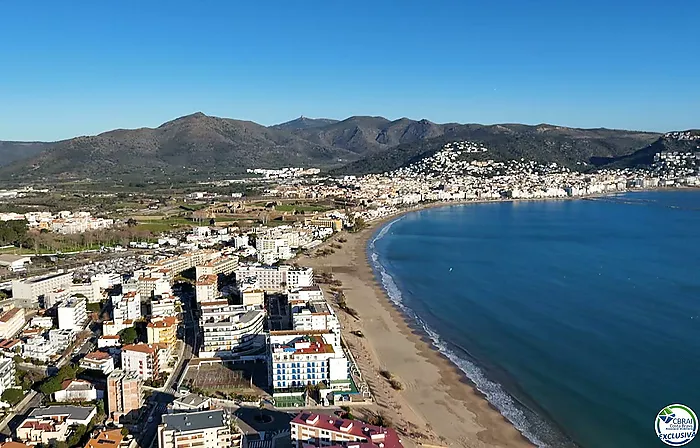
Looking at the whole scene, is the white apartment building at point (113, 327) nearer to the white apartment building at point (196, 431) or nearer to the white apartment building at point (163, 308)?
the white apartment building at point (163, 308)

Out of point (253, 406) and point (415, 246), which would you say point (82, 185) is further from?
point (253, 406)

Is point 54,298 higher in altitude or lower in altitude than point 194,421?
higher

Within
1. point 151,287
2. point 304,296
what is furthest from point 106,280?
point 304,296

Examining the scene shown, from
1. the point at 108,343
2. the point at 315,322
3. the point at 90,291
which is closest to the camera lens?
the point at 108,343

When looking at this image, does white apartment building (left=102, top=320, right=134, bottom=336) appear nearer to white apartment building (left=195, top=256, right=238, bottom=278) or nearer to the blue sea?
white apartment building (left=195, top=256, right=238, bottom=278)

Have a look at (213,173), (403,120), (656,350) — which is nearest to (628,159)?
(213,173)

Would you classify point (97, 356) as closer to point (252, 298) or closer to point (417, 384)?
point (252, 298)

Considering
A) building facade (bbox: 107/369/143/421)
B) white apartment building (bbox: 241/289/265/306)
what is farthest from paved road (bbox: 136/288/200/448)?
white apartment building (bbox: 241/289/265/306)
